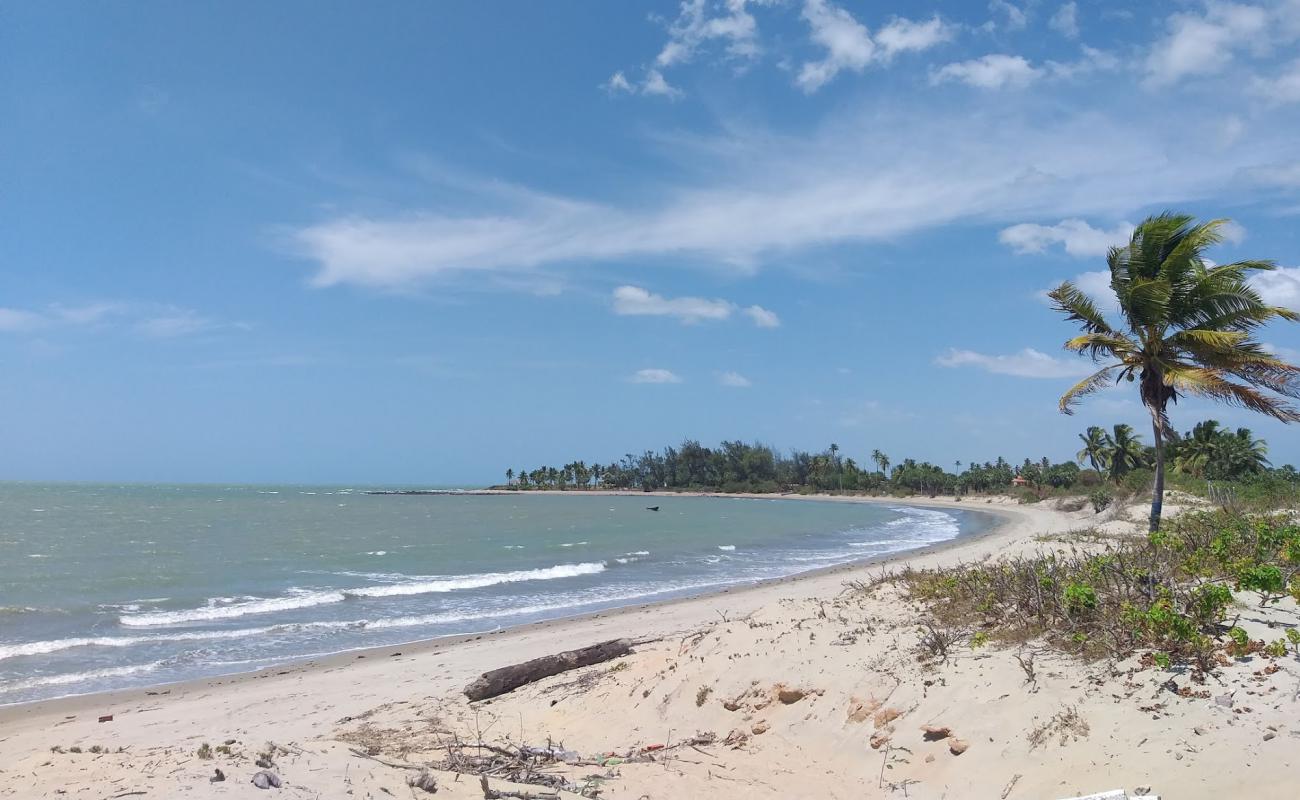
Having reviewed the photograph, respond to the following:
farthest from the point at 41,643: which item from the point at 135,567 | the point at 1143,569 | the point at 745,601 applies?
the point at 1143,569

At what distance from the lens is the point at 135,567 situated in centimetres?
2847

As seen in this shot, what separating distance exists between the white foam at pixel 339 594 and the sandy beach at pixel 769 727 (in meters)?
7.53

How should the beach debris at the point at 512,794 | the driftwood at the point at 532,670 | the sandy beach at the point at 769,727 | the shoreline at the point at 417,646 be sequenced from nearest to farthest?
the sandy beach at the point at 769,727
the beach debris at the point at 512,794
the driftwood at the point at 532,670
the shoreline at the point at 417,646

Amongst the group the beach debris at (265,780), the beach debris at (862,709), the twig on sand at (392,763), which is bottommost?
the twig on sand at (392,763)

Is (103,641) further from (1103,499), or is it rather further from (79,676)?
(1103,499)

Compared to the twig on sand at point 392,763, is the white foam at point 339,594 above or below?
below

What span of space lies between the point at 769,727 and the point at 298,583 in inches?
881

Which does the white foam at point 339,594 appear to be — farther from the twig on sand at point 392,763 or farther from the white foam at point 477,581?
the twig on sand at point 392,763

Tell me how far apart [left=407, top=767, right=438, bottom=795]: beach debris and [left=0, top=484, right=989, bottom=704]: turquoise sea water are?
11.1m

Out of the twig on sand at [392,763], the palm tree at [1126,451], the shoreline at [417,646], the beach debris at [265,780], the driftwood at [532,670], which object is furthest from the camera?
the palm tree at [1126,451]

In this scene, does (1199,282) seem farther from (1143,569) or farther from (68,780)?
(68,780)

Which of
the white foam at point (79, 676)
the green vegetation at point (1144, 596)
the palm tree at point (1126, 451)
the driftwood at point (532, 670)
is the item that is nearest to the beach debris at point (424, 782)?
the green vegetation at point (1144, 596)

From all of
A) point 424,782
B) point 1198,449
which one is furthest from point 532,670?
point 1198,449

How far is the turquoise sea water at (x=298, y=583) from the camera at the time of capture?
1603 centimetres
